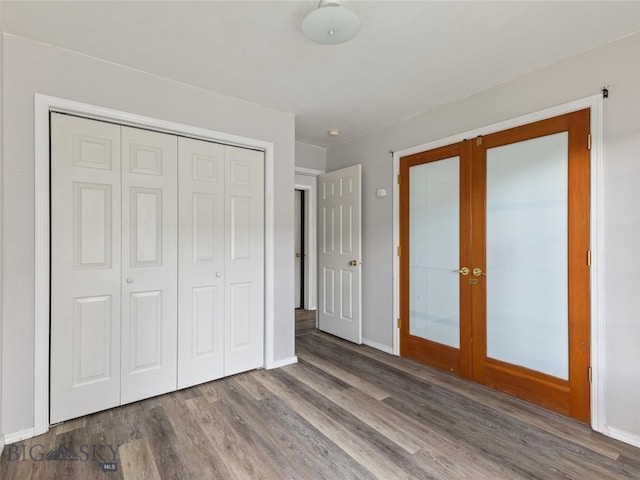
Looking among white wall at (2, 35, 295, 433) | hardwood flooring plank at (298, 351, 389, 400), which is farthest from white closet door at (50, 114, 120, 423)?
hardwood flooring plank at (298, 351, 389, 400)

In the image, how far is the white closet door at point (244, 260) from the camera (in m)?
2.84

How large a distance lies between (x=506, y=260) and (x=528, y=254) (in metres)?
0.17

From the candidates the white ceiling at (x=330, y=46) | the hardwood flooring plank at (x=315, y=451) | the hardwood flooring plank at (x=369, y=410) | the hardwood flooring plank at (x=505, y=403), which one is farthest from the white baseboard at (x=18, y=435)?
the hardwood flooring plank at (x=505, y=403)

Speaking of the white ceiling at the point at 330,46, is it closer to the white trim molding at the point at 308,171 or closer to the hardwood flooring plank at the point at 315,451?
the white trim molding at the point at 308,171

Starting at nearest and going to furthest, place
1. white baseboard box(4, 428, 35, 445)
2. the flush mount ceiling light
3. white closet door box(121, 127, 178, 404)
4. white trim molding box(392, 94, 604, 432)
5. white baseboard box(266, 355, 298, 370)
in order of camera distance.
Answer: the flush mount ceiling light → white baseboard box(4, 428, 35, 445) → white trim molding box(392, 94, 604, 432) → white closet door box(121, 127, 178, 404) → white baseboard box(266, 355, 298, 370)

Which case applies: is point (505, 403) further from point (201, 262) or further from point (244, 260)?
point (201, 262)

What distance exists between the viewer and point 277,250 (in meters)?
3.10

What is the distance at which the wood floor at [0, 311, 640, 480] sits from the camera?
1.71m

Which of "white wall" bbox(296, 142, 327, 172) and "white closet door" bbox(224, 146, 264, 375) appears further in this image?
"white wall" bbox(296, 142, 327, 172)

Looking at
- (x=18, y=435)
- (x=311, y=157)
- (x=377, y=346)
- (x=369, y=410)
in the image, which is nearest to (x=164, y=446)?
(x=18, y=435)

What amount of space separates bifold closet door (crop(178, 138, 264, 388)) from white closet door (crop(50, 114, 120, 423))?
18.2 inches

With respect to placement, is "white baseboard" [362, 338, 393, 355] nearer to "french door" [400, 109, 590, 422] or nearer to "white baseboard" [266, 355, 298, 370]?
"french door" [400, 109, 590, 422]

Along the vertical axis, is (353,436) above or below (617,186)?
below

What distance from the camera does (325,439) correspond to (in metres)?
1.98
